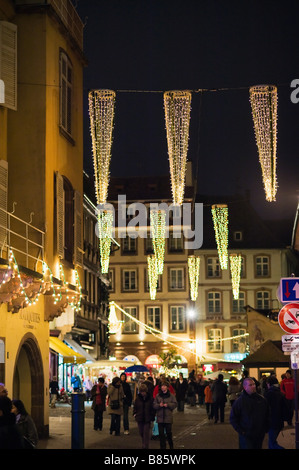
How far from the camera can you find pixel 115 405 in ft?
87.2

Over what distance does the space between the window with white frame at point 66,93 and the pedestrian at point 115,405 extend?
24.9ft

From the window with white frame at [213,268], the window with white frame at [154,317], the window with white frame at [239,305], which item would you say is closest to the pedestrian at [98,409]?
the window with white frame at [154,317]

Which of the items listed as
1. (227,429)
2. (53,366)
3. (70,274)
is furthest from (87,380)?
(70,274)

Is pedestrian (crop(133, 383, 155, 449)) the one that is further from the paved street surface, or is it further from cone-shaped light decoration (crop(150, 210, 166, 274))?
cone-shaped light decoration (crop(150, 210, 166, 274))

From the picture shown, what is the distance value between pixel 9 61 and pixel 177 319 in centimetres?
6144

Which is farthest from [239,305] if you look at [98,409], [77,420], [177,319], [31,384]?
[77,420]

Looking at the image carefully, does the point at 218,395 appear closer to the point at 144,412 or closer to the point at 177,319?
the point at 144,412

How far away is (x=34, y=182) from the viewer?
22.8 m

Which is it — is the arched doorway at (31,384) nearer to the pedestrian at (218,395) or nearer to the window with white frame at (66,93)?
the window with white frame at (66,93)

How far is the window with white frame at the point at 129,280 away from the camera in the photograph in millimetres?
84000

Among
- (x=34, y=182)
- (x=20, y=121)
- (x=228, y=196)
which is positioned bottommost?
(x=34, y=182)

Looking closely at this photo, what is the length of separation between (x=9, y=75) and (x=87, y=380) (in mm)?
35515
